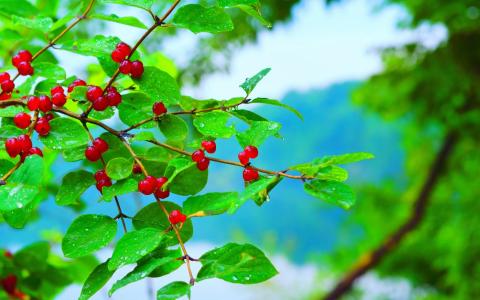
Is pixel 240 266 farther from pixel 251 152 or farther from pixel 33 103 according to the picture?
pixel 33 103

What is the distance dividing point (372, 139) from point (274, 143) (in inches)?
52.3

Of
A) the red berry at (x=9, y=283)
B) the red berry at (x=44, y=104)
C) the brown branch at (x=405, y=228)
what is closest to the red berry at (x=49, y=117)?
the red berry at (x=44, y=104)

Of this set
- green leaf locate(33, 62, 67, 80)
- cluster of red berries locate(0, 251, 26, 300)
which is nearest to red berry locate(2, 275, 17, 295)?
cluster of red berries locate(0, 251, 26, 300)

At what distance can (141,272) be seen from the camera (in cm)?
39

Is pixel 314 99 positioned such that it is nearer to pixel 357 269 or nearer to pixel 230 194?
pixel 357 269

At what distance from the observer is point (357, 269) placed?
11.9 feet

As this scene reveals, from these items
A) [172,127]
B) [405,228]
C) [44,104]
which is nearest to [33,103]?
[44,104]

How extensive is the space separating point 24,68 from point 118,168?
0.19 metres

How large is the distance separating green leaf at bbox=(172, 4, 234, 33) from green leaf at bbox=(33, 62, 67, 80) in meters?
0.15

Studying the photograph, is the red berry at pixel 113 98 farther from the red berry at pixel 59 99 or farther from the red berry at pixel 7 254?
the red berry at pixel 7 254

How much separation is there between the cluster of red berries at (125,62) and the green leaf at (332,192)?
16cm

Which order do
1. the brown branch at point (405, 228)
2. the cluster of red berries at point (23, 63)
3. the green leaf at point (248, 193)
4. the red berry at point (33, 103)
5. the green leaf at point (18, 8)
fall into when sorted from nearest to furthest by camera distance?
the green leaf at point (248, 193) → the red berry at point (33, 103) → the cluster of red berries at point (23, 63) → the green leaf at point (18, 8) → the brown branch at point (405, 228)

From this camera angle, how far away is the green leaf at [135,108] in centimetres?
50

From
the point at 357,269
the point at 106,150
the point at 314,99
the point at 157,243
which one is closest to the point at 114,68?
the point at 106,150
